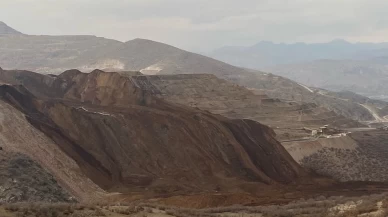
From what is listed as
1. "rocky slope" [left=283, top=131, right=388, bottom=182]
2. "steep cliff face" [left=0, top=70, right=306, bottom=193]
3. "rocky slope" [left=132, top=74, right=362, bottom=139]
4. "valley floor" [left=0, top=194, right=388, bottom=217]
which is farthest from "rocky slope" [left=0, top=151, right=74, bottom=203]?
"rocky slope" [left=132, top=74, right=362, bottom=139]

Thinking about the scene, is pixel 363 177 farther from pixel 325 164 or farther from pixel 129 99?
pixel 129 99

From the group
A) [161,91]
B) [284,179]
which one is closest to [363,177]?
[284,179]

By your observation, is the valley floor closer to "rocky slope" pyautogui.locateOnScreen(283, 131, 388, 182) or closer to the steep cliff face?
the steep cliff face

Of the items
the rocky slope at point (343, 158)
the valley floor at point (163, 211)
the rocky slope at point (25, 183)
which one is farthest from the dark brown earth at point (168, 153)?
the valley floor at point (163, 211)

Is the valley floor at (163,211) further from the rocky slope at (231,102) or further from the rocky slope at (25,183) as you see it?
the rocky slope at (231,102)

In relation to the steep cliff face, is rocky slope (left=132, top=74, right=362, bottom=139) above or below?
above

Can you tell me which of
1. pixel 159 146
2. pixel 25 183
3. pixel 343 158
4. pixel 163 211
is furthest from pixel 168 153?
pixel 163 211

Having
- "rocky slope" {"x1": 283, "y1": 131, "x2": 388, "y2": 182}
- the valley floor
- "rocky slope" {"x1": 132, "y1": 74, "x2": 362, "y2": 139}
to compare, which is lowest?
"rocky slope" {"x1": 283, "y1": 131, "x2": 388, "y2": 182}

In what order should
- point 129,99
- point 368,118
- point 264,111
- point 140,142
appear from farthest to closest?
point 368,118 < point 264,111 < point 129,99 < point 140,142

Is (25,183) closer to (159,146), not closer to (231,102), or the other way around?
(159,146)
